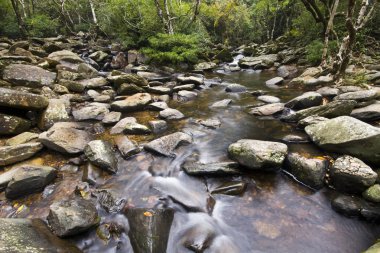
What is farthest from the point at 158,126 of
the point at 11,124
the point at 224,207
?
the point at 11,124

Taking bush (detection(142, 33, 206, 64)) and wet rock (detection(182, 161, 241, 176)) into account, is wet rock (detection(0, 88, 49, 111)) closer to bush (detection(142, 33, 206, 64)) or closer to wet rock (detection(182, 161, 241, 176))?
wet rock (detection(182, 161, 241, 176))

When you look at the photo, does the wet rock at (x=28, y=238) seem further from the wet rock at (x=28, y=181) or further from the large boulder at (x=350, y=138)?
the large boulder at (x=350, y=138)

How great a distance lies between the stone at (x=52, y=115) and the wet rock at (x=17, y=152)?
115cm

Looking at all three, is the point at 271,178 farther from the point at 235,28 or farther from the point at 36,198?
the point at 235,28

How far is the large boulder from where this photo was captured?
3982 mm

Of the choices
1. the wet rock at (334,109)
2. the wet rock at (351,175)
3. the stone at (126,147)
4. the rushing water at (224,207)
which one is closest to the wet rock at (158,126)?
the stone at (126,147)

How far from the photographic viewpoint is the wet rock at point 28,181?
3809 millimetres

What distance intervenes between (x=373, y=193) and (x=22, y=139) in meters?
6.32

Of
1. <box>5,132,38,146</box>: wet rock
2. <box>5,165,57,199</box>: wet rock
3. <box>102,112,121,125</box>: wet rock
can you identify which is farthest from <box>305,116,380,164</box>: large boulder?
<box>5,132,38,146</box>: wet rock

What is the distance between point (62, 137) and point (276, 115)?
5261mm

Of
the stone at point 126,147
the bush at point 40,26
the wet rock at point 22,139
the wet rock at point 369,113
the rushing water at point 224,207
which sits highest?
the bush at point 40,26

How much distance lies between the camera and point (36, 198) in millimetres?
3906

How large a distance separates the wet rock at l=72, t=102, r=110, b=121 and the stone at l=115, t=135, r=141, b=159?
5.51ft

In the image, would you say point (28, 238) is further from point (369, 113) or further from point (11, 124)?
point (369, 113)
